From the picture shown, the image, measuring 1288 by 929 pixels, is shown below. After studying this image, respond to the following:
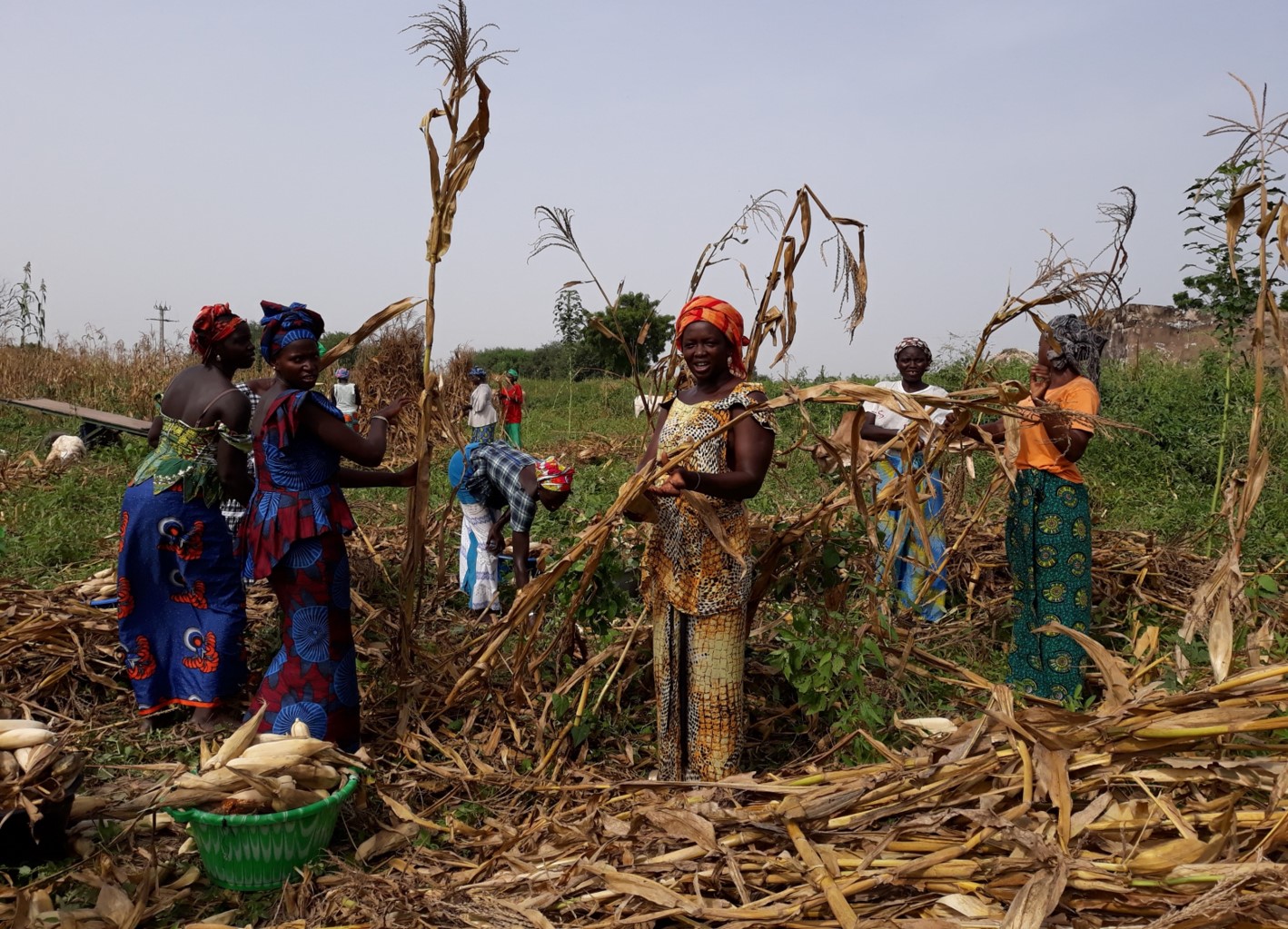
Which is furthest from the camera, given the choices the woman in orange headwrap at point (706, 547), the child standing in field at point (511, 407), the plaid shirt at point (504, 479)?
the child standing in field at point (511, 407)

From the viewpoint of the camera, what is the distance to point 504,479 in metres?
5.19

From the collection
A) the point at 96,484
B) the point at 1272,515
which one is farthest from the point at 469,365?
the point at 1272,515

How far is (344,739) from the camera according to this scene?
340 centimetres

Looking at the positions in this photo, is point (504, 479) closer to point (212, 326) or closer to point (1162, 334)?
point (212, 326)

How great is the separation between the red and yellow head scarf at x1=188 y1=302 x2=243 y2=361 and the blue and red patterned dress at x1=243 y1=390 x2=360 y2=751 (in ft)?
2.60

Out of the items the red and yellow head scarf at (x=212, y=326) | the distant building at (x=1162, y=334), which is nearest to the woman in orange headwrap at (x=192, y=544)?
the red and yellow head scarf at (x=212, y=326)

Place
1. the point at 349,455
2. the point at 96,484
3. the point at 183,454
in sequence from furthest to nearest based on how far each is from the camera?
the point at 96,484
the point at 183,454
the point at 349,455

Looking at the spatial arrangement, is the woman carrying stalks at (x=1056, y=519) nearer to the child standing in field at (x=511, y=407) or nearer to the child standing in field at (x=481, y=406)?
the child standing in field at (x=481, y=406)

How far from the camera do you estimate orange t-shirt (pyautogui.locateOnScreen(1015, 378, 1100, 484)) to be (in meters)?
3.65

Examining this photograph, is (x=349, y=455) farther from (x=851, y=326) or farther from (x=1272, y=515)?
(x=1272, y=515)

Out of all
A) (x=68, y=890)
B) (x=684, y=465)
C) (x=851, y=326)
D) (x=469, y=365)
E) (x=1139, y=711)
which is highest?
(x=469, y=365)

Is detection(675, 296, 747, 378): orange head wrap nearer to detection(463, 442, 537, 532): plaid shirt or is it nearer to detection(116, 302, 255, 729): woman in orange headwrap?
detection(116, 302, 255, 729): woman in orange headwrap

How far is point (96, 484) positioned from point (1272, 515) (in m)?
10.1

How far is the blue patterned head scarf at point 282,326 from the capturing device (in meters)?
3.17
